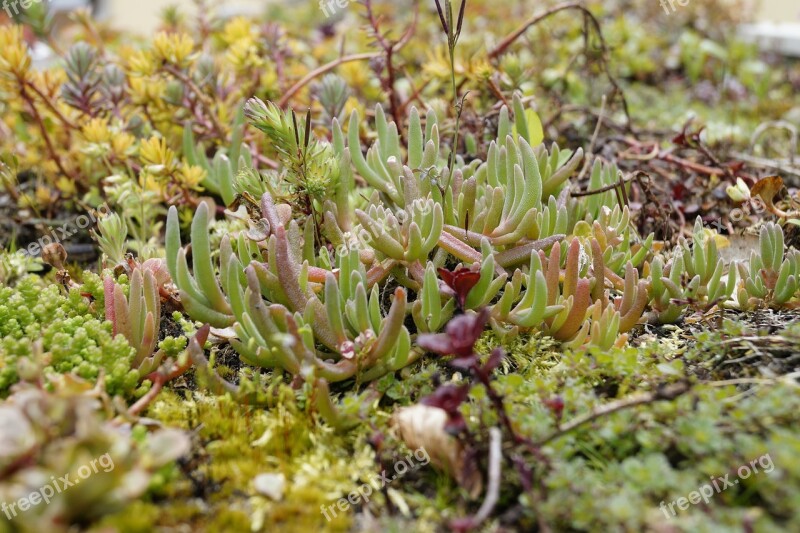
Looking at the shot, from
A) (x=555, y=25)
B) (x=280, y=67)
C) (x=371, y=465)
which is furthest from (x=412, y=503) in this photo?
(x=555, y=25)

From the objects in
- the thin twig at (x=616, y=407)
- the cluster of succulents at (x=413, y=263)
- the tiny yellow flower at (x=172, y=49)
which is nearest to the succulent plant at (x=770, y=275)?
the cluster of succulents at (x=413, y=263)

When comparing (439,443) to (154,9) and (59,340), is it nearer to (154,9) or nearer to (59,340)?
(59,340)

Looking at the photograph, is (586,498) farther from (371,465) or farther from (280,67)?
(280,67)

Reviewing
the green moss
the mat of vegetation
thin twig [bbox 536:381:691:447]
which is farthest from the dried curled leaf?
the green moss

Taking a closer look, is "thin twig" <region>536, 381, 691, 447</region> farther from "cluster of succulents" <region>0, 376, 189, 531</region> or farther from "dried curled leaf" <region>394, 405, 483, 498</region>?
"cluster of succulents" <region>0, 376, 189, 531</region>

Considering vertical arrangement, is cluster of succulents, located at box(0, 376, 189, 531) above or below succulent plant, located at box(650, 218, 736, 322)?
above

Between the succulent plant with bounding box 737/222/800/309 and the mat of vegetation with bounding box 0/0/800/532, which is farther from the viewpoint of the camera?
the succulent plant with bounding box 737/222/800/309

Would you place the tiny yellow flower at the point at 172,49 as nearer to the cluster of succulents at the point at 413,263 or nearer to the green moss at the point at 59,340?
the cluster of succulents at the point at 413,263

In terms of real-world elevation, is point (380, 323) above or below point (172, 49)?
below

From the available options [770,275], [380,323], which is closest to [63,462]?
[380,323]
